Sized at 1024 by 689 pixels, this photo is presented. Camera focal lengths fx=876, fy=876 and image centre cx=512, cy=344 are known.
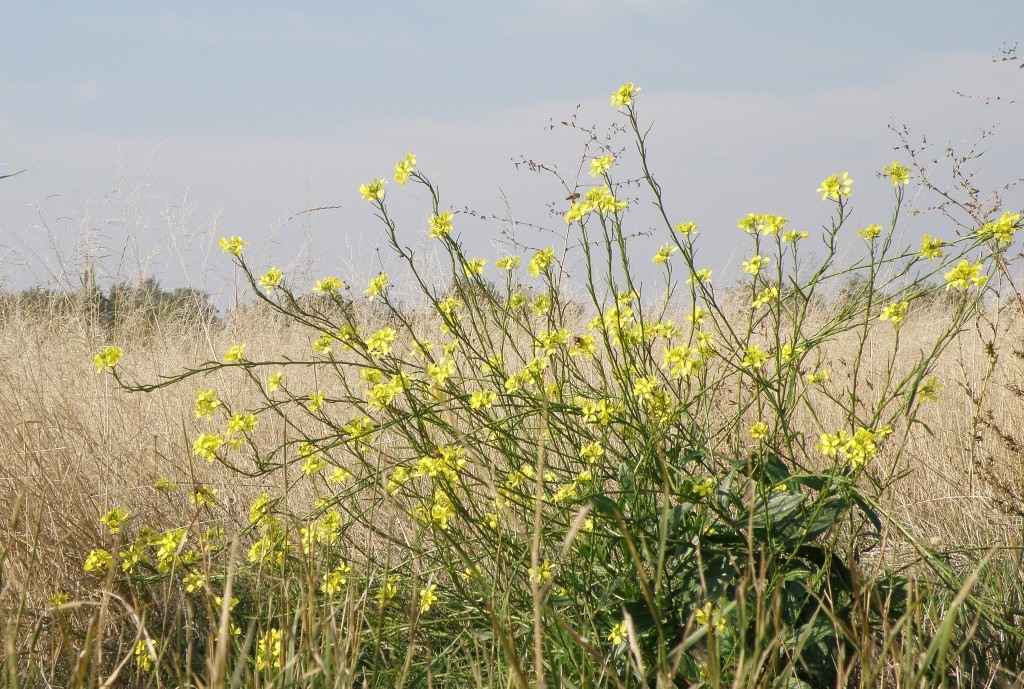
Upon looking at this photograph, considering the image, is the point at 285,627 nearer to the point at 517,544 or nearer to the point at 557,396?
the point at 517,544

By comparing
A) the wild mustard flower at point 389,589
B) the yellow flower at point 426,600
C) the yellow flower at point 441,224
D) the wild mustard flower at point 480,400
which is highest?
the yellow flower at point 441,224

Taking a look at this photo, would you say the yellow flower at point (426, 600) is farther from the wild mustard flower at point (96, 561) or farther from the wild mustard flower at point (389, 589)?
the wild mustard flower at point (96, 561)

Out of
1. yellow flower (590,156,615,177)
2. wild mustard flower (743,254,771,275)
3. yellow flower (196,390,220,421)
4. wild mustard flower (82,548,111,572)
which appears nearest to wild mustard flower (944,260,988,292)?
wild mustard flower (743,254,771,275)

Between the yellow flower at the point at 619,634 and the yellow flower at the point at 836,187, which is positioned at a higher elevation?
the yellow flower at the point at 836,187

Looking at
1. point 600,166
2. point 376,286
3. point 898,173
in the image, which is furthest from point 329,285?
point 898,173

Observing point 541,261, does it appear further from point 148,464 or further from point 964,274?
point 148,464

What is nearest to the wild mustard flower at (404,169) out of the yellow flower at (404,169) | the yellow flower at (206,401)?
the yellow flower at (404,169)

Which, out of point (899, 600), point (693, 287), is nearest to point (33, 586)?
point (693, 287)

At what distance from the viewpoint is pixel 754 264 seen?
195 cm

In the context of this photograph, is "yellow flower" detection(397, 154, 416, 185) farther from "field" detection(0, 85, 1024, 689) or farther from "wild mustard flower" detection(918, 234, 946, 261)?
"wild mustard flower" detection(918, 234, 946, 261)

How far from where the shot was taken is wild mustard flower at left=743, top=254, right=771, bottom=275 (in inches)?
76.5

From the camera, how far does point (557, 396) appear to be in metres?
2.09

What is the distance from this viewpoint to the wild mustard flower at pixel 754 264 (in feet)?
6.37

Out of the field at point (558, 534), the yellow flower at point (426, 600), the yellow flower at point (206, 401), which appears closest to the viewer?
the field at point (558, 534)
